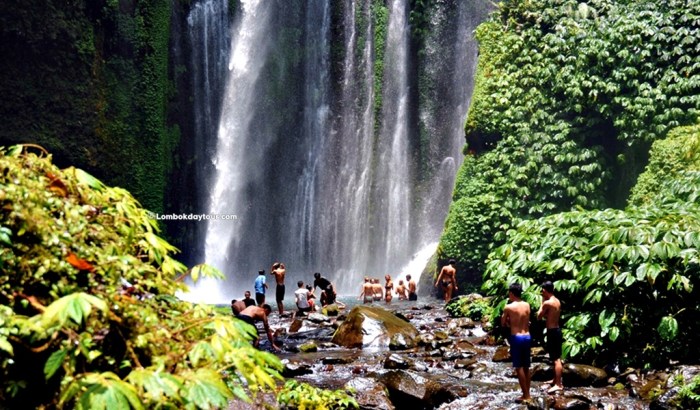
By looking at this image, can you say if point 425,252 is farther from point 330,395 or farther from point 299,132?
point 330,395

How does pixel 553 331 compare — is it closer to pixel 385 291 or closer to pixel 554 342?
pixel 554 342

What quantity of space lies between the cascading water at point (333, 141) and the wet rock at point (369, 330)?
14195 millimetres

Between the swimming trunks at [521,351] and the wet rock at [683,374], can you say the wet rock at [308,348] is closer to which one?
the swimming trunks at [521,351]

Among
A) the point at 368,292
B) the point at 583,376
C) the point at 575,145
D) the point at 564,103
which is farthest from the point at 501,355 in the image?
the point at 564,103

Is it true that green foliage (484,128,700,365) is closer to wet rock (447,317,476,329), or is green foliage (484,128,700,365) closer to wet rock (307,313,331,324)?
wet rock (447,317,476,329)

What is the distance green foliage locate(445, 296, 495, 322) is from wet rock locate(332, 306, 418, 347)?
224cm

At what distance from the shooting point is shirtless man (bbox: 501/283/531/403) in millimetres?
7598

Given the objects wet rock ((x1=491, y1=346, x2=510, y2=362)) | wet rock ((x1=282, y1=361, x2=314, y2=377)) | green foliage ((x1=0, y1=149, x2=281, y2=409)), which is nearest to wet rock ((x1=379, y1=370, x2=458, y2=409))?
wet rock ((x1=282, y1=361, x2=314, y2=377))

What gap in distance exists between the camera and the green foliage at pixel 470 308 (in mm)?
14633

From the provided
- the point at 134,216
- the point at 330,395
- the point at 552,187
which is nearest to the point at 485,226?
the point at 552,187

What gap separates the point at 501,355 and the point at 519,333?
2955mm

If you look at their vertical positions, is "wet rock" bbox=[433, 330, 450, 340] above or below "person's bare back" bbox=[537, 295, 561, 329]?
below

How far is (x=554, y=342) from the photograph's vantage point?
829 cm

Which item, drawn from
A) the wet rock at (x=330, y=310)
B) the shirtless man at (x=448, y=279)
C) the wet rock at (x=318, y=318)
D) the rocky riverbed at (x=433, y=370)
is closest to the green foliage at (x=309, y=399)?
the rocky riverbed at (x=433, y=370)
